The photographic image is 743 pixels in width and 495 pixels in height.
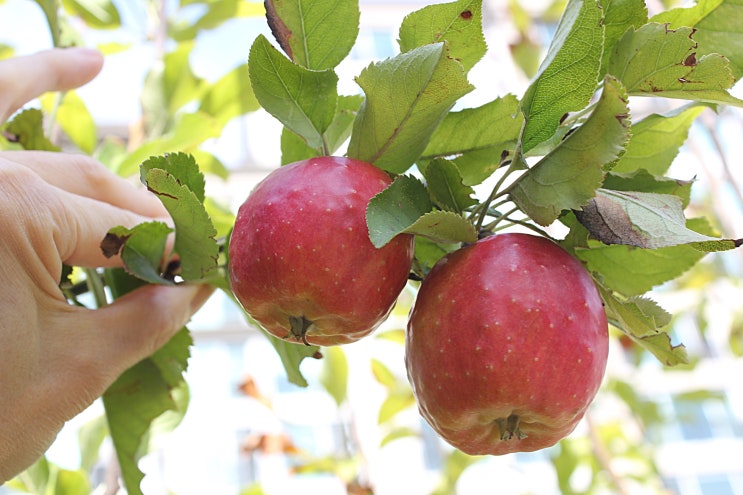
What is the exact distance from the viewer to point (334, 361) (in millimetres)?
1354

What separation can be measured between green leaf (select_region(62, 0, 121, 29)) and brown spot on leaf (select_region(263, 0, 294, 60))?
770mm

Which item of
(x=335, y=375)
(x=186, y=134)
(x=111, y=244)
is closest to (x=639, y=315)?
(x=111, y=244)

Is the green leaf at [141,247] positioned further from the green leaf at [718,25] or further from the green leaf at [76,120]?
the green leaf at [76,120]

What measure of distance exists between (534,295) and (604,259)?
118mm

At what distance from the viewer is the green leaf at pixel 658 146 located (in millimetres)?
488

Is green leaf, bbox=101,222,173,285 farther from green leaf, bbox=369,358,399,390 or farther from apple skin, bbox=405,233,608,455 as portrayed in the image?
green leaf, bbox=369,358,399,390

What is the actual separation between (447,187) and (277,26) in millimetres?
138

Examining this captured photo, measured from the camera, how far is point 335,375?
136 centimetres

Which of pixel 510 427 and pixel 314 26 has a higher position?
pixel 314 26

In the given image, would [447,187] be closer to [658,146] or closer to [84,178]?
[658,146]

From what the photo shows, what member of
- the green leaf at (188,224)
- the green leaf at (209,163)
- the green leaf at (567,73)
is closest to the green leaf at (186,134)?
the green leaf at (209,163)

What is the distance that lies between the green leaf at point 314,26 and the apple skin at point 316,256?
0.08m

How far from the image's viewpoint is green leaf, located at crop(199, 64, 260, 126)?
1.04 m

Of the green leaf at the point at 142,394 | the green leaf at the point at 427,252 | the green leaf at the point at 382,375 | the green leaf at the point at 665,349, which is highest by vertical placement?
the green leaf at the point at 427,252
